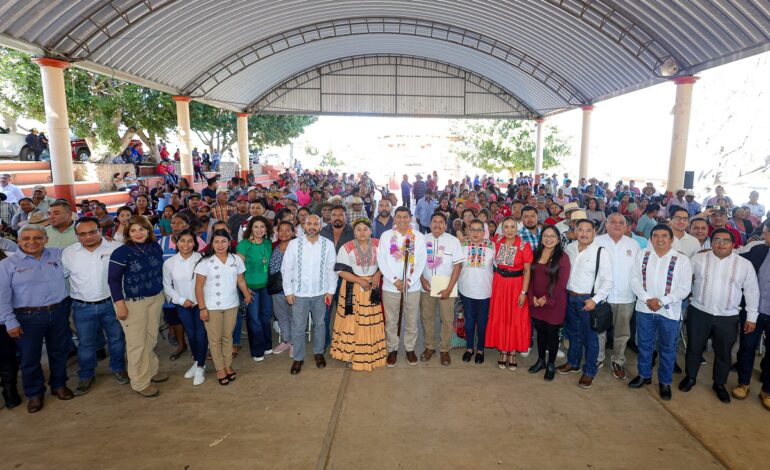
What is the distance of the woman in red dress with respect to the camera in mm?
4562

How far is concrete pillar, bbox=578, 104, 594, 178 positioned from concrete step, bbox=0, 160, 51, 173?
714 inches

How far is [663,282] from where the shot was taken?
13.3 ft

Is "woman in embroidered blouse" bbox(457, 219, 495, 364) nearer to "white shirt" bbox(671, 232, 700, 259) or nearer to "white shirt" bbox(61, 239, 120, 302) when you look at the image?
"white shirt" bbox(671, 232, 700, 259)

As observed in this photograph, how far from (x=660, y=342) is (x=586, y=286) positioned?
841 millimetres

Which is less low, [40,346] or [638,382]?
[40,346]

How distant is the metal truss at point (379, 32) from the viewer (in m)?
15.7

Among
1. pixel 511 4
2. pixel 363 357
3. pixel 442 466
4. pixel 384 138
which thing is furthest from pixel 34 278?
pixel 384 138

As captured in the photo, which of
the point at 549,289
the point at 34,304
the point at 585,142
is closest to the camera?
the point at 34,304

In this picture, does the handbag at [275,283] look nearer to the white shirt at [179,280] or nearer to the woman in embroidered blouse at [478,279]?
the white shirt at [179,280]

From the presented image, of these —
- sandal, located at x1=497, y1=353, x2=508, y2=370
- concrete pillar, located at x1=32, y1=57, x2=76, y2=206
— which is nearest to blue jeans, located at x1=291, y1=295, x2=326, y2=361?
sandal, located at x1=497, y1=353, x2=508, y2=370

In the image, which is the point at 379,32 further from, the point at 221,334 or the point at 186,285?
the point at 221,334

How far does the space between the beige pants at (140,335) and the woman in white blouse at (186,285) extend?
0.57ft

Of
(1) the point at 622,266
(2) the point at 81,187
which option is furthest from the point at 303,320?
(2) the point at 81,187

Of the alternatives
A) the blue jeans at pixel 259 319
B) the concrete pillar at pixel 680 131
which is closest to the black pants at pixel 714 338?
the blue jeans at pixel 259 319
